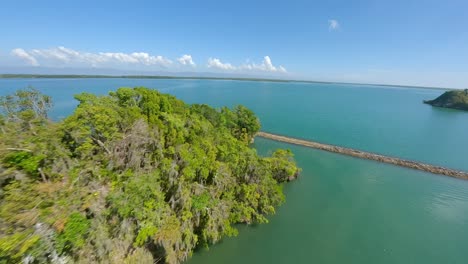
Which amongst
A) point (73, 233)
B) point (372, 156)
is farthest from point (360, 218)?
point (73, 233)

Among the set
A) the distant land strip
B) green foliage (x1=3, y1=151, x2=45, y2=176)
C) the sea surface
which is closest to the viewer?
green foliage (x1=3, y1=151, x2=45, y2=176)

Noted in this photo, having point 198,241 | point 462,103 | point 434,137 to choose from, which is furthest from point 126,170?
point 462,103

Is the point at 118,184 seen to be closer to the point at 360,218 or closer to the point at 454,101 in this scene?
the point at 360,218

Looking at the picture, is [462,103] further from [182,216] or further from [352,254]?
[182,216]

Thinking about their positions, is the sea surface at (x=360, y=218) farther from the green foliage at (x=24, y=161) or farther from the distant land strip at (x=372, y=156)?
the green foliage at (x=24, y=161)

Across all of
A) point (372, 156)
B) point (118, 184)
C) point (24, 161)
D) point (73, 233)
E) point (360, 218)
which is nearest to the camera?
point (73, 233)

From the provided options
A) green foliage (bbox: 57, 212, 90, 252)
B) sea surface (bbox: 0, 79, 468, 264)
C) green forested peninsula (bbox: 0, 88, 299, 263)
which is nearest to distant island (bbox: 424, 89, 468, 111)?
sea surface (bbox: 0, 79, 468, 264)

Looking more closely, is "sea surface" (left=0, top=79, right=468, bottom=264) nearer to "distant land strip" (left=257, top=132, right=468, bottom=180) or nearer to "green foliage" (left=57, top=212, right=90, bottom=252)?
"distant land strip" (left=257, top=132, right=468, bottom=180)
